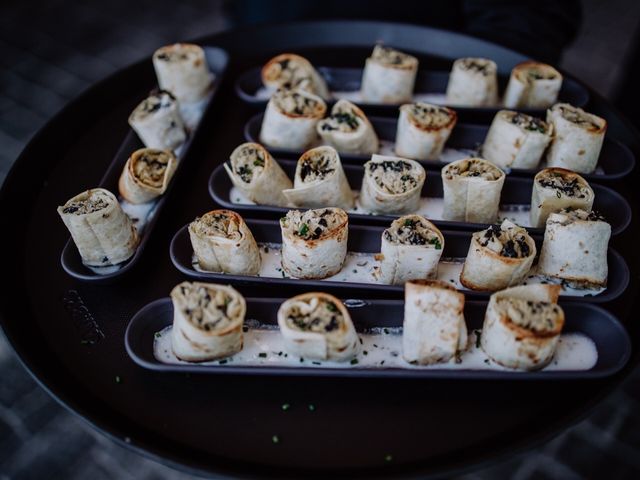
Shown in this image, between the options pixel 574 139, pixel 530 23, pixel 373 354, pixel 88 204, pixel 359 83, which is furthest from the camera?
pixel 530 23

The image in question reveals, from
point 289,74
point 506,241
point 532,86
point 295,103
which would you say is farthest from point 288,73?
point 506,241

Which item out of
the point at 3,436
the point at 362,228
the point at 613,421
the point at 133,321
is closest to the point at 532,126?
the point at 362,228

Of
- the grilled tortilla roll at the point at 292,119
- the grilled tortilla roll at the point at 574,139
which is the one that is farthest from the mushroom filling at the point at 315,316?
the grilled tortilla roll at the point at 574,139

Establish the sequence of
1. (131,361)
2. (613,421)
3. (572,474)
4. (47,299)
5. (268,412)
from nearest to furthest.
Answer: (268,412) → (131,361) → (47,299) → (572,474) → (613,421)

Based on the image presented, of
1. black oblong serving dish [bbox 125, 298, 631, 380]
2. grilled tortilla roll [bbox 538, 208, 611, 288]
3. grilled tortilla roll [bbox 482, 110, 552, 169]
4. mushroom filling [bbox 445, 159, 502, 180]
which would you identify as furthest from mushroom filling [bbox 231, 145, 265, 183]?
grilled tortilla roll [bbox 538, 208, 611, 288]

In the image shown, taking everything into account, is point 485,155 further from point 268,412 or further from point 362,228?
point 268,412

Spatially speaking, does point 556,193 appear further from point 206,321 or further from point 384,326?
point 206,321

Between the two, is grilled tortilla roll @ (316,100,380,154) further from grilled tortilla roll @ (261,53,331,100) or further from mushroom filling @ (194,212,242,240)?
mushroom filling @ (194,212,242,240)
